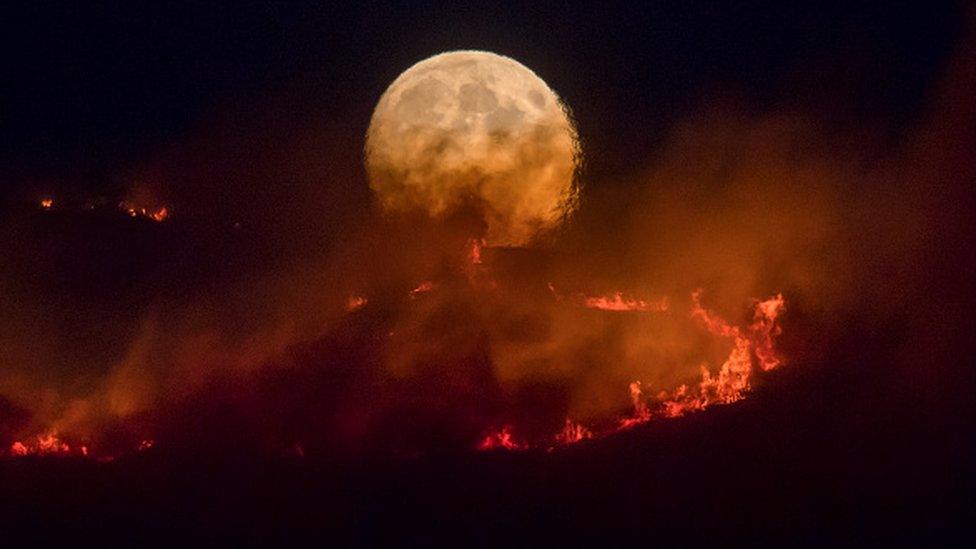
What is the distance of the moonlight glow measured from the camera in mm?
14109

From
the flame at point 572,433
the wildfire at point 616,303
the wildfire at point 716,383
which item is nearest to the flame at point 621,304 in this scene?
the wildfire at point 616,303

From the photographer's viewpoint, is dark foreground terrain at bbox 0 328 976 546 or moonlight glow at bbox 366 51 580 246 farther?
moonlight glow at bbox 366 51 580 246

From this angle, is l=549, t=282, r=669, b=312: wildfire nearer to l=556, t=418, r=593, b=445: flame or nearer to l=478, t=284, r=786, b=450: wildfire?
l=478, t=284, r=786, b=450: wildfire

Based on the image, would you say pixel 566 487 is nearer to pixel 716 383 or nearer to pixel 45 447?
pixel 716 383

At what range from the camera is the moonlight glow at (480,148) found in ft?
46.3

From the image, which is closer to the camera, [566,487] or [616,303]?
[566,487]

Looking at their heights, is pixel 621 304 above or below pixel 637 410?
above

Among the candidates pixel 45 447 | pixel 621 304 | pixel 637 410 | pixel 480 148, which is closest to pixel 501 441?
pixel 637 410

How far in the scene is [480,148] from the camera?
1409 centimetres

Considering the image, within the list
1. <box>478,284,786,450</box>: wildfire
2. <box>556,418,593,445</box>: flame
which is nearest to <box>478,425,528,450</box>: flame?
<box>478,284,786,450</box>: wildfire

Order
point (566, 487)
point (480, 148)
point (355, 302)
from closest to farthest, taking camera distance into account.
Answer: point (566, 487)
point (480, 148)
point (355, 302)

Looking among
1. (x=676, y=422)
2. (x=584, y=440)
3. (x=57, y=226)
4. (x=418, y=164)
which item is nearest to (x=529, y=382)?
(x=584, y=440)

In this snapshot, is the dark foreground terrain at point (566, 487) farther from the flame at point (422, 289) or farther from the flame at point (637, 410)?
the flame at point (422, 289)

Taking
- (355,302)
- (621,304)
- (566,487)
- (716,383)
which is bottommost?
(566,487)
